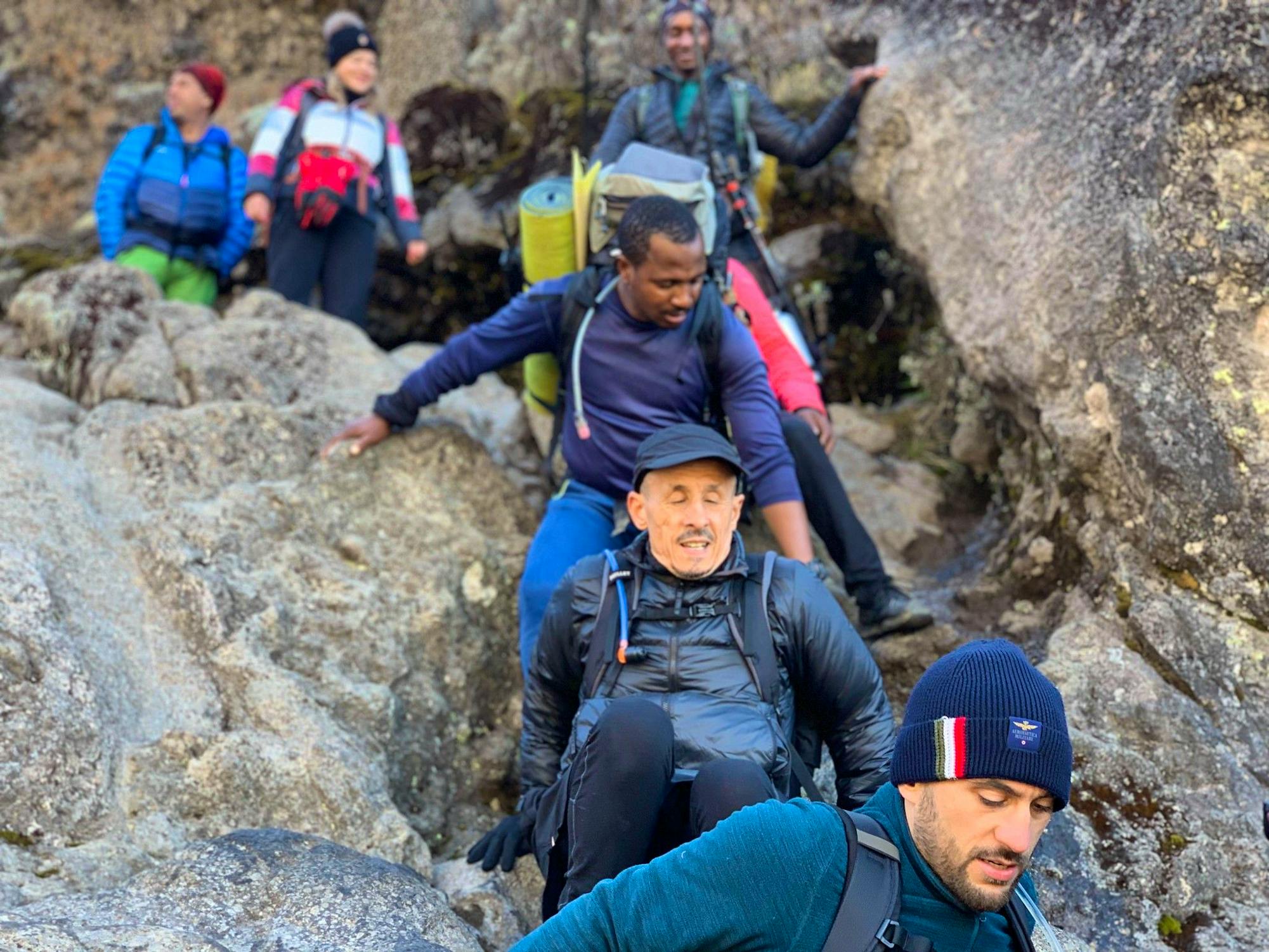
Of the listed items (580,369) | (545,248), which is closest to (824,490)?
(580,369)

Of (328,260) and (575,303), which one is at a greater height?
(575,303)

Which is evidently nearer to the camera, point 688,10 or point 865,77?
point 865,77

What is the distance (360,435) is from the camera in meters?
6.98

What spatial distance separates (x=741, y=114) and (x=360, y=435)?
3.49 meters

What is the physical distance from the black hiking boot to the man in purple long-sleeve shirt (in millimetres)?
500

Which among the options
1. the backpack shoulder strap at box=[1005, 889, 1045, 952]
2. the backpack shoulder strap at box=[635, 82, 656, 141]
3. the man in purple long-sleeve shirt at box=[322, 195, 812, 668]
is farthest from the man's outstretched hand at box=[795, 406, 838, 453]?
the backpack shoulder strap at box=[1005, 889, 1045, 952]

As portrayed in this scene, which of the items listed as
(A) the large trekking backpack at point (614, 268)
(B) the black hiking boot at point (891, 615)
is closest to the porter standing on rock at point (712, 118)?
(A) the large trekking backpack at point (614, 268)

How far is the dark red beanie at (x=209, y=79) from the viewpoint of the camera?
9109 mm

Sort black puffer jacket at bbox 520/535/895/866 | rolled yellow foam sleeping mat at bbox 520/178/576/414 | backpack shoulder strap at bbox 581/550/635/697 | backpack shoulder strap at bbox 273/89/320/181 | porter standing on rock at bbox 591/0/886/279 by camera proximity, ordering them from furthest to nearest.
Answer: backpack shoulder strap at bbox 273/89/320/181 < porter standing on rock at bbox 591/0/886/279 < rolled yellow foam sleeping mat at bbox 520/178/576/414 < backpack shoulder strap at bbox 581/550/635/697 < black puffer jacket at bbox 520/535/895/866

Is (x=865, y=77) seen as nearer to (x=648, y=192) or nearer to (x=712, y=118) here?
(x=712, y=118)

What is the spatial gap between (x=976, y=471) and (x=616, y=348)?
3.01m

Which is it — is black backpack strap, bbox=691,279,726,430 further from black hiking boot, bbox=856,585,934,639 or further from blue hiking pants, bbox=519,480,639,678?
black hiking boot, bbox=856,585,934,639

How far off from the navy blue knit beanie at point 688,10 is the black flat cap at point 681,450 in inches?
187

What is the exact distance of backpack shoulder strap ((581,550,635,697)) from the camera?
4547 millimetres
